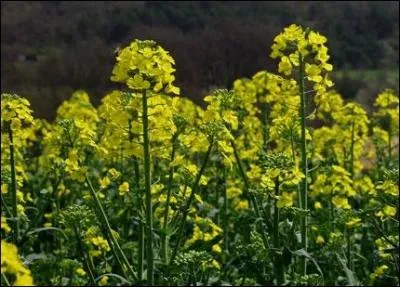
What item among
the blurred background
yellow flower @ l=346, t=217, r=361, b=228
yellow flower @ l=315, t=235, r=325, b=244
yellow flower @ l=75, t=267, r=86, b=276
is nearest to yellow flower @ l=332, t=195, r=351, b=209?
yellow flower @ l=315, t=235, r=325, b=244

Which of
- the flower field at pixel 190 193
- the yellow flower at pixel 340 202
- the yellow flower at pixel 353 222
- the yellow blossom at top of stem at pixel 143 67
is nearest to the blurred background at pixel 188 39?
the yellow flower at pixel 340 202

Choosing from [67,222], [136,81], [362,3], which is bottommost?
[67,222]

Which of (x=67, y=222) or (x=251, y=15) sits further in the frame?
(x=251, y=15)

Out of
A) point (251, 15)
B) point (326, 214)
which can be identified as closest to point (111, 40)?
point (251, 15)

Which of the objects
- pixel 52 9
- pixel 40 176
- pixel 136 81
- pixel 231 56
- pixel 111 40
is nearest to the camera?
pixel 136 81

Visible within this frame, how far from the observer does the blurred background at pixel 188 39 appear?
29.3 meters

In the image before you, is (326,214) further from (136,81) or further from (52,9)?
(52,9)

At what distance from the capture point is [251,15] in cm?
5156

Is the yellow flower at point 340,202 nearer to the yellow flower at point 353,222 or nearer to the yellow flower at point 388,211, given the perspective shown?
the yellow flower at point 388,211

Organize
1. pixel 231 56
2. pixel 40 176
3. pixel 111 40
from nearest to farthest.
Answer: pixel 40 176 < pixel 231 56 < pixel 111 40

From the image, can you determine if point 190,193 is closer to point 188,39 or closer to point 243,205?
point 243,205

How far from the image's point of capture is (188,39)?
40.9 m

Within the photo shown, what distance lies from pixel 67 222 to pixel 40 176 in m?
5.79

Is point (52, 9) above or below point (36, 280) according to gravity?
above
